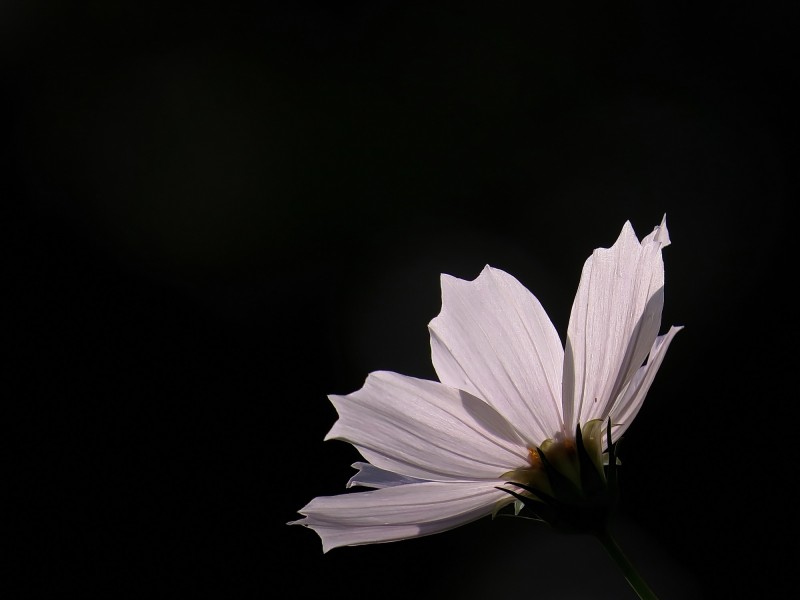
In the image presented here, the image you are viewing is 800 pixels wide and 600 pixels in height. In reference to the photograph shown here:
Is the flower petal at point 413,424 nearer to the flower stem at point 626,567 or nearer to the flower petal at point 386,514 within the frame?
the flower petal at point 386,514

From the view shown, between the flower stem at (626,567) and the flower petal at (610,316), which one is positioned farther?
the flower petal at (610,316)

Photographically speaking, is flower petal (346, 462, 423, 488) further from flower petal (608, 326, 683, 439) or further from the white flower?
flower petal (608, 326, 683, 439)

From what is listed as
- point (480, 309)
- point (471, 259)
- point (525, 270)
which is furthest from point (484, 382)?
point (471, 259)

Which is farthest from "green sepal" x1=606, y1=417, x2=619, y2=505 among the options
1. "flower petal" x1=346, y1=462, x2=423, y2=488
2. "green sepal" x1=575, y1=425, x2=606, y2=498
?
"flower petal" x1=346, y1=462, x2=423, y2=488

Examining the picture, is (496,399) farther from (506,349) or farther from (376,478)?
(376,478)

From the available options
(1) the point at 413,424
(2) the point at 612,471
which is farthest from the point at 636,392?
(1) the point at 413,424

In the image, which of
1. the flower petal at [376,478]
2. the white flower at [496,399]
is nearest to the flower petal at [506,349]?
the white flower at [496,399]
